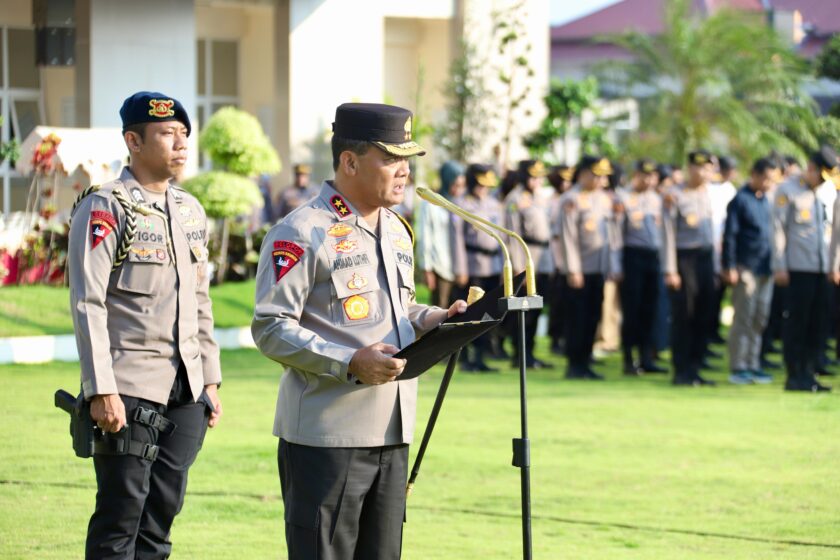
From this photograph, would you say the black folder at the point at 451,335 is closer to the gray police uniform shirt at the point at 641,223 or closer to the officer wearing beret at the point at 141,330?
the officer wearing beret at the point at 141,330

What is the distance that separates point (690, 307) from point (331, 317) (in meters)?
8.40

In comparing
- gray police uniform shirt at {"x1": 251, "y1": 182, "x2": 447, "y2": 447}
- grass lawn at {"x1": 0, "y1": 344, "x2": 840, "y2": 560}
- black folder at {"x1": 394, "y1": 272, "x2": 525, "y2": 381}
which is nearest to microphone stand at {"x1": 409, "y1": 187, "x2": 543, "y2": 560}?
black folder at {"x1": 394, "y1": 272, "x2": 525, "y2": 381}

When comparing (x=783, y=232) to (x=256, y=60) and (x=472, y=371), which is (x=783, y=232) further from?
(x=256, y=60)

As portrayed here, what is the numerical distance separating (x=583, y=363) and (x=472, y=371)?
103cm

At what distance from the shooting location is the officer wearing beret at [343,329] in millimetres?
3906

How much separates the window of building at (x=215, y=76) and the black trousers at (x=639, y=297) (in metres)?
11.8

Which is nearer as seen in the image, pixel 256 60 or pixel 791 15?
pixel 256 60

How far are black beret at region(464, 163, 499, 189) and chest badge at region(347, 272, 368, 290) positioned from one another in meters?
8.96

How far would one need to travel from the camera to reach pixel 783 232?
1155cm

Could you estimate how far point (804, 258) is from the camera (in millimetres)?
11422

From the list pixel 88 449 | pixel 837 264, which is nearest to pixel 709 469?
pixel 837 264

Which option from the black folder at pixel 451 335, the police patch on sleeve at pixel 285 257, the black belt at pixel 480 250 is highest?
the police patch on sleeve at pixel 285 257

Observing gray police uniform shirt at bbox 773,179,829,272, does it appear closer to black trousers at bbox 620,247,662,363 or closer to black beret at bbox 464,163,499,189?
black trousers at bbox 620,247,662,363

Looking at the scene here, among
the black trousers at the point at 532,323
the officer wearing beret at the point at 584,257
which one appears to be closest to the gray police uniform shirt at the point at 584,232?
the officer wearing beret at the point at 584,257
